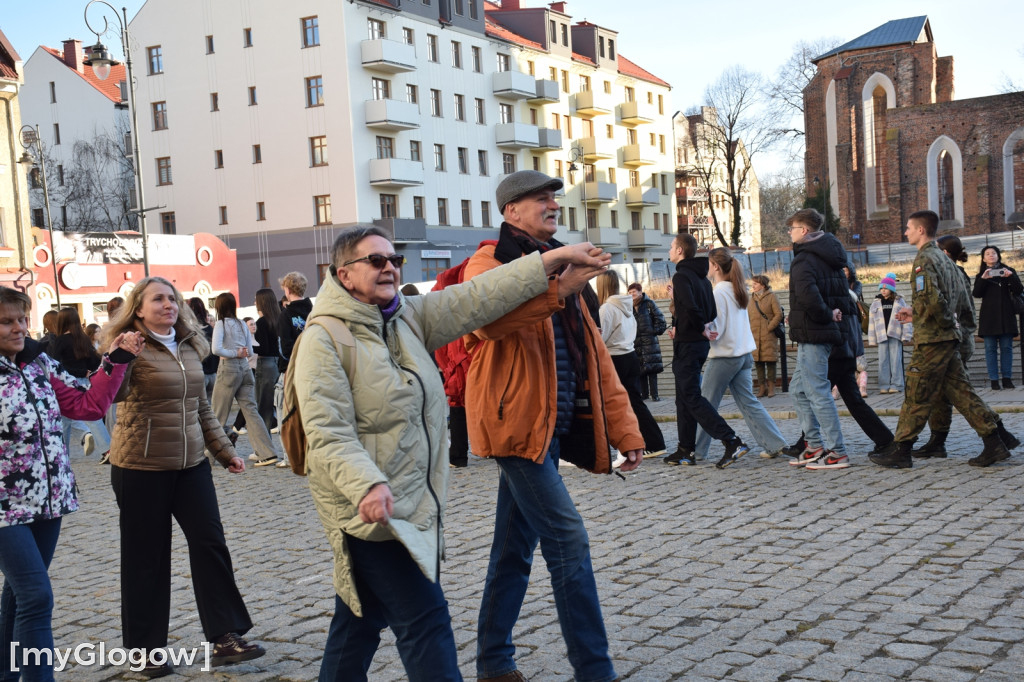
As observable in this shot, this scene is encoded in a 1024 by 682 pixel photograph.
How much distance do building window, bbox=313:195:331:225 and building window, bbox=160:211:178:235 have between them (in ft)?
29.5

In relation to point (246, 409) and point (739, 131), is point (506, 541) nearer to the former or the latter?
point (246, 409)

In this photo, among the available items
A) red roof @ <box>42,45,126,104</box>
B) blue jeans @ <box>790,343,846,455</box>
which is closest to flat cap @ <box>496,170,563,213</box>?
blue jeans @ <box>790,343,846,455</box>

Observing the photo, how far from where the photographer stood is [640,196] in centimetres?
7506

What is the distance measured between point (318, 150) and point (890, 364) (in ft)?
133

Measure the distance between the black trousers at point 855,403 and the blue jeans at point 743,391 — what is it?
77 centimetres

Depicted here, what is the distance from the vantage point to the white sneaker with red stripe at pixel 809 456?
32.3ft

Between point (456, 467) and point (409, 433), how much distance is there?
812 centimetres

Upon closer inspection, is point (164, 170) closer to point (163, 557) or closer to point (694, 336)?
point (694, 336)

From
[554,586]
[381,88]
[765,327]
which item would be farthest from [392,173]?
[554,586]

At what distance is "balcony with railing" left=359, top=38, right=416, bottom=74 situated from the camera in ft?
171

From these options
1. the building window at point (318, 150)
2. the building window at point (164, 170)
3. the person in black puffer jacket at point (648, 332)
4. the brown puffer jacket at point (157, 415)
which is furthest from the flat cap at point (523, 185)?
the building window at point (164, 170)

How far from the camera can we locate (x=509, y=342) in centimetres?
445

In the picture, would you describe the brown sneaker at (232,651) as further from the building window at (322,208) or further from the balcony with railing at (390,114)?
the balcony with railing at (390,114)

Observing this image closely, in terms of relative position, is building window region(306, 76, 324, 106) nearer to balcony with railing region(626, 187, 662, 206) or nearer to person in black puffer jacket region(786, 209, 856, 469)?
balcony with railing region(626, 187, 662, 206)
